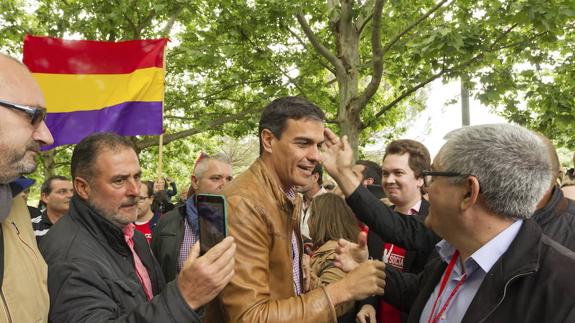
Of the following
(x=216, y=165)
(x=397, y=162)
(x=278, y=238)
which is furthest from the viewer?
(x=216, y=165)

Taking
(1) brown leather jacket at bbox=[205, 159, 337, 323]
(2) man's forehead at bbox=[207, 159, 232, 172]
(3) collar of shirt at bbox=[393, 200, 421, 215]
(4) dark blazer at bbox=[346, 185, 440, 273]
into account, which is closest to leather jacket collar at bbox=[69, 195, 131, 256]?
(1) brown leather jacket at bbox=[205, 159, 337, 323]

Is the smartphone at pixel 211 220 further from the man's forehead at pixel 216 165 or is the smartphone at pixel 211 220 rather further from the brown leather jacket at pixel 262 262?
the man's forehead at pixel 216 165

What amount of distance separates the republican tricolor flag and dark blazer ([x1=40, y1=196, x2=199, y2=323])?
441cm

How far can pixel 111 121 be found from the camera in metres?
Answer: 7.20

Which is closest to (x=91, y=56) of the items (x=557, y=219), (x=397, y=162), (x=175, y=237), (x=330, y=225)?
(x=175, y=237)

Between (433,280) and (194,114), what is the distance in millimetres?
12058

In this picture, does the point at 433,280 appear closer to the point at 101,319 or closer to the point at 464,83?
the point at 101,319

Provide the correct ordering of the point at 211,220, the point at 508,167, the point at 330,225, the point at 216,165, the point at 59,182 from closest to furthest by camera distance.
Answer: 1. the point at 508,167
2. the point at 211,220
3. the point at 330,225
4. the point at 216,165
5. the point at 59,182

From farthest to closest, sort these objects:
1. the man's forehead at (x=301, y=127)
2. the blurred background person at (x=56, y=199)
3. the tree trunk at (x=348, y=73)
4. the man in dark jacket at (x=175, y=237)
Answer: the tree trunk at (x=348, y=73), the blurred background person at (x=56, y=199), the man in dark jacket at (x=175, y=237), the man's forehead at (x=301, y=127)

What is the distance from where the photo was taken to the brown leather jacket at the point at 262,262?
216 cm

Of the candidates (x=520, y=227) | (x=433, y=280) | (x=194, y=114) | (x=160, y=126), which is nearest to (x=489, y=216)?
(x=520, y=227)

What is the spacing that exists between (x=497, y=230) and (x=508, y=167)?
0.25m

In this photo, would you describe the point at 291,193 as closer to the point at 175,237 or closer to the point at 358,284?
the point at 358,284

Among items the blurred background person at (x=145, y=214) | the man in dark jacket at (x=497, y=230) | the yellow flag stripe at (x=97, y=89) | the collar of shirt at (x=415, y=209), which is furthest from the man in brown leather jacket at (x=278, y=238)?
the yellow flag stripe at (x=97, y=89)
